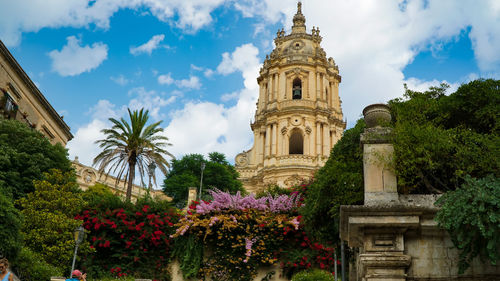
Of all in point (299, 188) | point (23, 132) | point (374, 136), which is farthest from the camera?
point (23, 132)

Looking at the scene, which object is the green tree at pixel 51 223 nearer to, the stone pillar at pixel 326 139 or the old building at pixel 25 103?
the old building at pixel 25 103

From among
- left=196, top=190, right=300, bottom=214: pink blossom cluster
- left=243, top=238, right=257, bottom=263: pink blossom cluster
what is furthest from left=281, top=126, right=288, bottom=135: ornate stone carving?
left=243, top=238, right=257, bottom=263: pink blossom cluster

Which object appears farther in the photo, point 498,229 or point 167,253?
point 167,253

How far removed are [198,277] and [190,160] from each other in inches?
1270

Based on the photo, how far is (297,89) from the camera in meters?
54.2

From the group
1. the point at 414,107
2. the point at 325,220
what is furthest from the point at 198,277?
the point at 414,107

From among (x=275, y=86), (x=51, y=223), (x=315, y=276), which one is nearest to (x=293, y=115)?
(x=275, y=86)

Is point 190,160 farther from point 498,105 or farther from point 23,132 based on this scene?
point 498,105

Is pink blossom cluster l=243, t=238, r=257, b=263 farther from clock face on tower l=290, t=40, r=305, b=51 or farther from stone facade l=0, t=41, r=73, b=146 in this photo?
clock face on tower l=290, t=40, r=305, b=51

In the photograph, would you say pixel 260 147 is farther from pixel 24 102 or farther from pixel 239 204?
pixel 239 204

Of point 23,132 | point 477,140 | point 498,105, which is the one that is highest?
point 23,132

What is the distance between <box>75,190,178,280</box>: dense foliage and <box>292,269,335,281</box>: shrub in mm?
6229

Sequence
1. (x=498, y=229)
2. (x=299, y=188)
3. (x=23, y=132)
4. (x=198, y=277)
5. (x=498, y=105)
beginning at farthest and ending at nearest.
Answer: (x=23, y=132) → (x=299, y=188) → (x=198, y=277) → (x=498, y=105) → (x=498, y=229)

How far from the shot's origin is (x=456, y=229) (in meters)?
7.91
